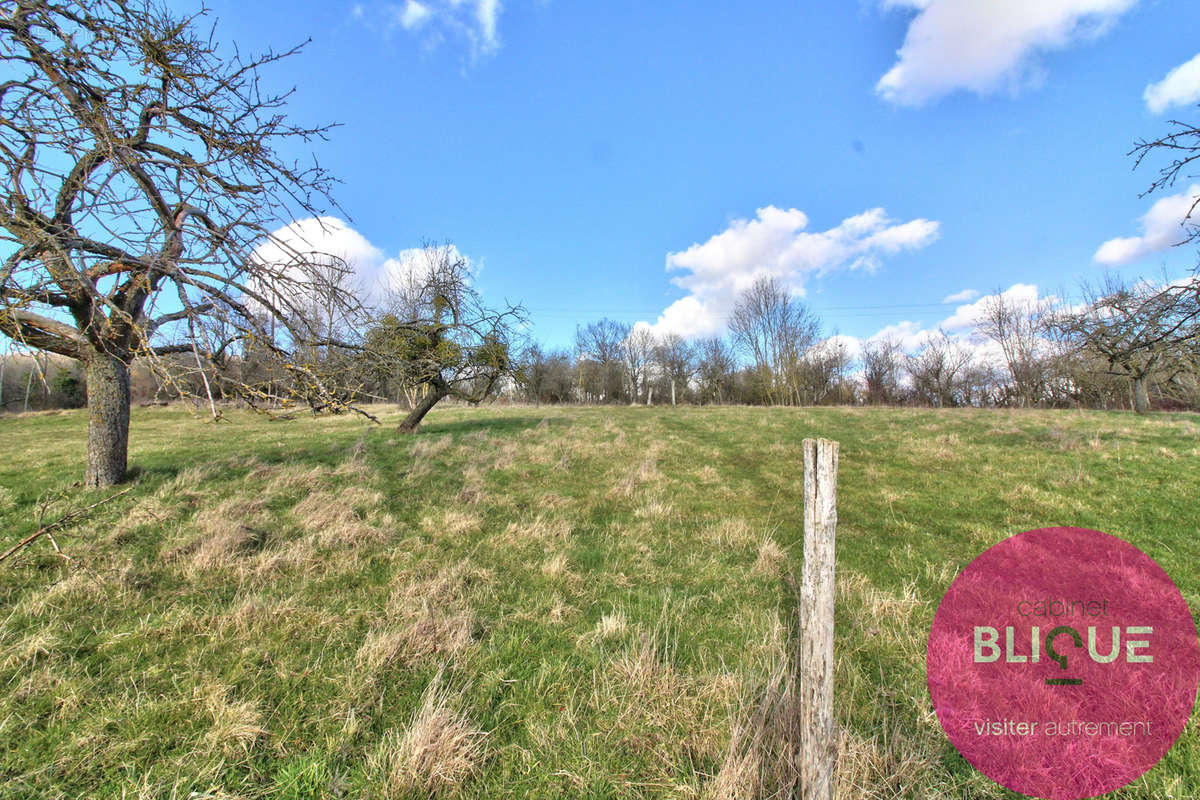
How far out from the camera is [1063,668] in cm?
367

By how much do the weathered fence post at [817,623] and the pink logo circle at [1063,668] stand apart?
1222mm

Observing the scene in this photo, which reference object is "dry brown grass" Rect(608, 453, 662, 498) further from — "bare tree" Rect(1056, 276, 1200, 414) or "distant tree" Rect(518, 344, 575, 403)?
"distant tree" Rect(518, 344, 575, 403)

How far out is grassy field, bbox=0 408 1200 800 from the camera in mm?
2660

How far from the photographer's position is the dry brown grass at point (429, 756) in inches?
100

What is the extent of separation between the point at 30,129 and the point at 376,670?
4402 millimetres

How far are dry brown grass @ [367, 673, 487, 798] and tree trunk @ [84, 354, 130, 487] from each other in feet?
28.4

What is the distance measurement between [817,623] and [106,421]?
11.2 m

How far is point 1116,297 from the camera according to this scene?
23.5 ft

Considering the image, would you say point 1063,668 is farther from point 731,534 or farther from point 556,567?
point 556,567

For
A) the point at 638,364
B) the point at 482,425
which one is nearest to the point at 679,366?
the point at 638,364

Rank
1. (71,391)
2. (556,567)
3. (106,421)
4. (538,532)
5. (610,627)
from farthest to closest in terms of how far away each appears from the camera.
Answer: (71,391)
(106,421)
(538,532)
(556,567)
(610,627)

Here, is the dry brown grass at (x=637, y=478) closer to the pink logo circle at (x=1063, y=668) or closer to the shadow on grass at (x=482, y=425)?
the pink logo circle at (x=1063, y=668)

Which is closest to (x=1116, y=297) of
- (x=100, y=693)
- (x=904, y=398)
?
(x=100, y=693)

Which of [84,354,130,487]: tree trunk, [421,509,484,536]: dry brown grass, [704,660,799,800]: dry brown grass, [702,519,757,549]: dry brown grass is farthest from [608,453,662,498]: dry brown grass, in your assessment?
[84,354,130,487]: tree trunk
